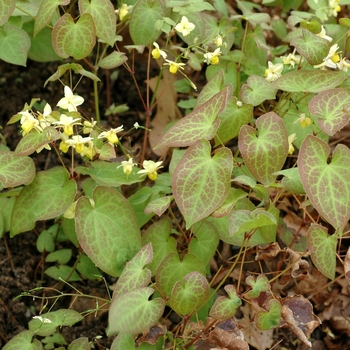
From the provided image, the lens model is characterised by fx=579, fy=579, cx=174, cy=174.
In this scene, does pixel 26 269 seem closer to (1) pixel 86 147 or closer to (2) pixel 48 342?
(2) pixel 48 342

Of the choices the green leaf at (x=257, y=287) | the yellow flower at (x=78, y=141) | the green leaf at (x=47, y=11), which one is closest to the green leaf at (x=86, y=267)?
the yellow flower at (x=78, y=141)

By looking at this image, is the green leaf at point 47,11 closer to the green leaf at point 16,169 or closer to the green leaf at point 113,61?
the green leaf at point 113,61

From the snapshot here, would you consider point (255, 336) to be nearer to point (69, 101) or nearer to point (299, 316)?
point (299, 316)

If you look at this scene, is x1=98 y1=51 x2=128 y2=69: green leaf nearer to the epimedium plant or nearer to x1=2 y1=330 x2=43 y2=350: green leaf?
the epimedium plant

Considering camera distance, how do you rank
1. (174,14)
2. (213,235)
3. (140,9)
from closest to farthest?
(213,235) → (140,9) → (174,14)

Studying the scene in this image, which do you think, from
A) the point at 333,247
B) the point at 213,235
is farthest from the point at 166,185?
the point at 333,247

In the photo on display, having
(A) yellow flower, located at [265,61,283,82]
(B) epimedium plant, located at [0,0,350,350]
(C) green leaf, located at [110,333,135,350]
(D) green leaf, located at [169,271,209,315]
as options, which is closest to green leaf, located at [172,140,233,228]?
(B) epimedium plant, located at [0,0,350,350]

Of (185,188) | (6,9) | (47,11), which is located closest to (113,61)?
(47,11)
